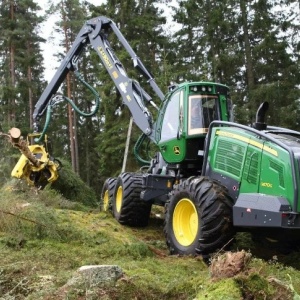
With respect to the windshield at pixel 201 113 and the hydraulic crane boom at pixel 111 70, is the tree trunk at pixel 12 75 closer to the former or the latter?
the hydraulic crane boom at pixel 111 70

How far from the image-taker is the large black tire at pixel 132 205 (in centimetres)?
920

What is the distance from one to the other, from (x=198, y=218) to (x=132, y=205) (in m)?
3.12

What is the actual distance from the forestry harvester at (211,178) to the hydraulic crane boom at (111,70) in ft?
0.65

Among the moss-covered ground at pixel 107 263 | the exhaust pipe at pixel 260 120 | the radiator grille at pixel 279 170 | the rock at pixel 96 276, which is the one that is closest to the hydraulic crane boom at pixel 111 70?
the moss-covered ground at pixel 107 263

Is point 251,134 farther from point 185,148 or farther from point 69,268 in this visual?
point 69,268

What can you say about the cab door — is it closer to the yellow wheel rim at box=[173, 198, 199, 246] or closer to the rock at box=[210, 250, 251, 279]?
the yellow wheel rim at box=[173, 198, 199, 246]

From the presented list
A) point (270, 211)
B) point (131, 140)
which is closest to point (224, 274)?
point (270, 211)

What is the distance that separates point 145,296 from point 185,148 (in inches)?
160

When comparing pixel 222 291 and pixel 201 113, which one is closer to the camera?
pixel 222 291

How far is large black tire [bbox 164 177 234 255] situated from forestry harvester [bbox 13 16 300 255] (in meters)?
0.01

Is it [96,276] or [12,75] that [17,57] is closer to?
[12,75]

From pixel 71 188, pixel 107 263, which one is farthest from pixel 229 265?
pixel 71 188

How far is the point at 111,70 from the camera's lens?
433 inches

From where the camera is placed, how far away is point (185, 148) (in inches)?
302
